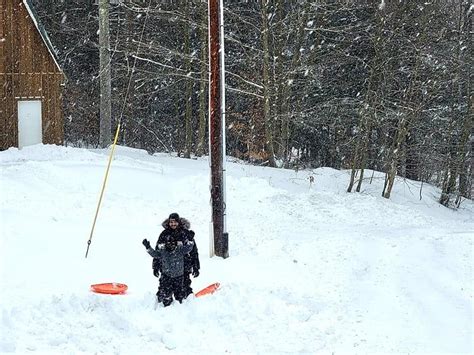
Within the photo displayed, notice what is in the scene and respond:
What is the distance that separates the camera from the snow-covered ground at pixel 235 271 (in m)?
8.10

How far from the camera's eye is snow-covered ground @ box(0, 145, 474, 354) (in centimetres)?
810

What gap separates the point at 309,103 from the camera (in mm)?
33469

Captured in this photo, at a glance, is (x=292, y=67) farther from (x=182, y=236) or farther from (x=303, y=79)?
(x=182, y=236)

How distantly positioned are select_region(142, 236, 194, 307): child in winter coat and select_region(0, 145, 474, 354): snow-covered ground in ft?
0.87

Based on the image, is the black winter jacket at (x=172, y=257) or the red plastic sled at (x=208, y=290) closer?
the black winter jacket at (x=172, y=257)

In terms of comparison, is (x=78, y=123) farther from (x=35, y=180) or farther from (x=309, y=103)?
(x=35, y=180)

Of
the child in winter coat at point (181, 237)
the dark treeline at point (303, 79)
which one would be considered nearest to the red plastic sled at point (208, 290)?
the child in winter coat at point (181, 237)

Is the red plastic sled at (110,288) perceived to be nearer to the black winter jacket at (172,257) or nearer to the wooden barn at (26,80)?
the black winter jacket at (172,257)

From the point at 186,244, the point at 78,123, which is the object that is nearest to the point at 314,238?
the point at 186,244

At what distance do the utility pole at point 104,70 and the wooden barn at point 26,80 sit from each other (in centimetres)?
195

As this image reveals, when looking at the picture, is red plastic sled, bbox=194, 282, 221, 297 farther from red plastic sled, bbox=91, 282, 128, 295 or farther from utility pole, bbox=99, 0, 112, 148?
utility pole, bbox=99, 0, 112, 148

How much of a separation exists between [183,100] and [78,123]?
7.31 m

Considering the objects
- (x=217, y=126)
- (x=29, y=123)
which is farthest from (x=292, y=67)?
(x=217, y=126)

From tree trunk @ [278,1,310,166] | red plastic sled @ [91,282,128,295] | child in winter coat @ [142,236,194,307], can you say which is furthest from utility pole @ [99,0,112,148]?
child in winter coat @ [142,236,194,307]
